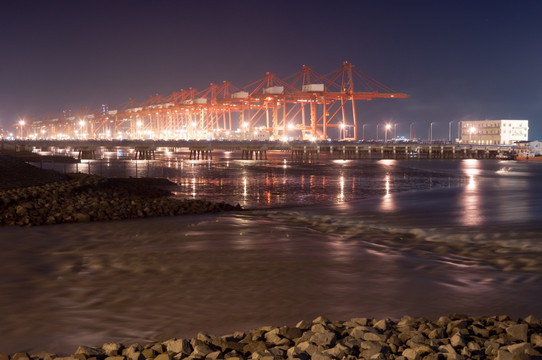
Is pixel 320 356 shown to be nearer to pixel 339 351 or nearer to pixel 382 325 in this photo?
pixel 339 351

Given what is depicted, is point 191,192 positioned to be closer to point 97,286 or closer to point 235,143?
point 97,286

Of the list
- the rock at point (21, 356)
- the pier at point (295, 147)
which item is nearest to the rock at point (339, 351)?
the rock at point (21, 356)

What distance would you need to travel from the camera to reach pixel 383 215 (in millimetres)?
16312

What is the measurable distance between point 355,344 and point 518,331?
1.67 metres

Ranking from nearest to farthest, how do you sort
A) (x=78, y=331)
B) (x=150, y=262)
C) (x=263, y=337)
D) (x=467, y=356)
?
(x=467, y=356)
(x=263, y=337)
(x=78, y=331)
(x=150, y=262)

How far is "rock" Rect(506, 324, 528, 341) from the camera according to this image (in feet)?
16.2

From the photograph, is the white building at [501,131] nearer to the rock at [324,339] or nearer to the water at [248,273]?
the water at [248,273]

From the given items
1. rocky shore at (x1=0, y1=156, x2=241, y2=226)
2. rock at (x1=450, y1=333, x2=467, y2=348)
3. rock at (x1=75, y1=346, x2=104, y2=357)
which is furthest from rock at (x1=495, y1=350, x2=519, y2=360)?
rocky shore at (x1=0, y1=156, x2=241, y2=226)

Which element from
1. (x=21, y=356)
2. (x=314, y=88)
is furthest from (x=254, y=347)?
(x=314, y=88)

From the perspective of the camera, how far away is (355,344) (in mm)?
4695

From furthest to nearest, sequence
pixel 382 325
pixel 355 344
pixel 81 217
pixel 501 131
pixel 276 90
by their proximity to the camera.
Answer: pixel 501 131
pixel 276 90
pixel 81 217
pixel 382 325
pixel 355 344

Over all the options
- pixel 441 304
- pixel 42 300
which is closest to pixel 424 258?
pixel 441 304

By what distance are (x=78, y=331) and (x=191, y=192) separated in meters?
19.8

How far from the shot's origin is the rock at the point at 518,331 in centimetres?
492
